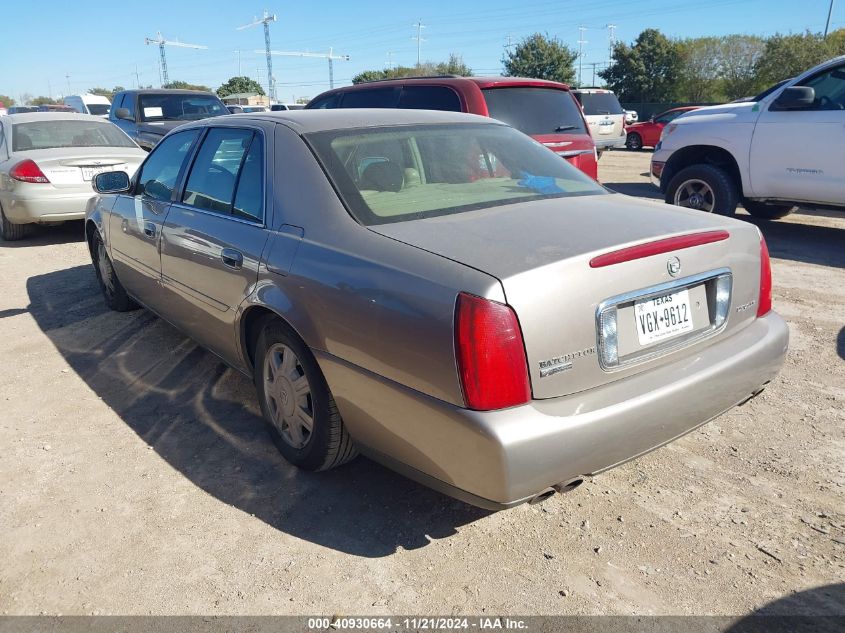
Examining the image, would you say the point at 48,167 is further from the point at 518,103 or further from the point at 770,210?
the point at 770,210

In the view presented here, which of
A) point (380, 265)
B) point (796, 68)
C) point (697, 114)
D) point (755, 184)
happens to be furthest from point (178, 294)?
point (796, 68)

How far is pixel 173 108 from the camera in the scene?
12.0 meters

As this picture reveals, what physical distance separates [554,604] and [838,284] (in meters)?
4.77

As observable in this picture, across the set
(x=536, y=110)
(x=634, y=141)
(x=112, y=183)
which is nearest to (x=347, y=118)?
(x=112, y=183)

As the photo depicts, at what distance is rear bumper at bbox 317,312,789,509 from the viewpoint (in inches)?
82.6

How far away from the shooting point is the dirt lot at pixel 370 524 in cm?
235

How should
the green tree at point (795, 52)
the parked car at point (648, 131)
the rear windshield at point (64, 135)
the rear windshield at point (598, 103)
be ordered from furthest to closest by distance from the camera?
1. the green tree at point (795, 52)
2. the parked car at point (648, 131)
3. the rear windshield at point (598, 103)
4. the rear windshield at point (64, 135)

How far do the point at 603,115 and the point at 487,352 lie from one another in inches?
669

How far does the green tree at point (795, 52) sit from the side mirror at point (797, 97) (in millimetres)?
37867

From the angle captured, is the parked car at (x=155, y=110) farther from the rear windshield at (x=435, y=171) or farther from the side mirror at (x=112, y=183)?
the rear windshield at (x=435, y=171)

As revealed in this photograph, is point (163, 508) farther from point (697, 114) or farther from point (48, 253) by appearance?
point (697, 114)

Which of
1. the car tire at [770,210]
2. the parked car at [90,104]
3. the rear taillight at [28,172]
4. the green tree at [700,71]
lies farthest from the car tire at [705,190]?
the green tree at [700,71]

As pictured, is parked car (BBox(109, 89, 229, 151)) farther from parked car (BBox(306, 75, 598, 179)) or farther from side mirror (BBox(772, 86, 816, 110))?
side mirror (BBox(772, 86, 816, 110))

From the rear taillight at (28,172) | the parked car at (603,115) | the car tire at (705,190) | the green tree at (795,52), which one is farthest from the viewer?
the green tree at (795,52)
